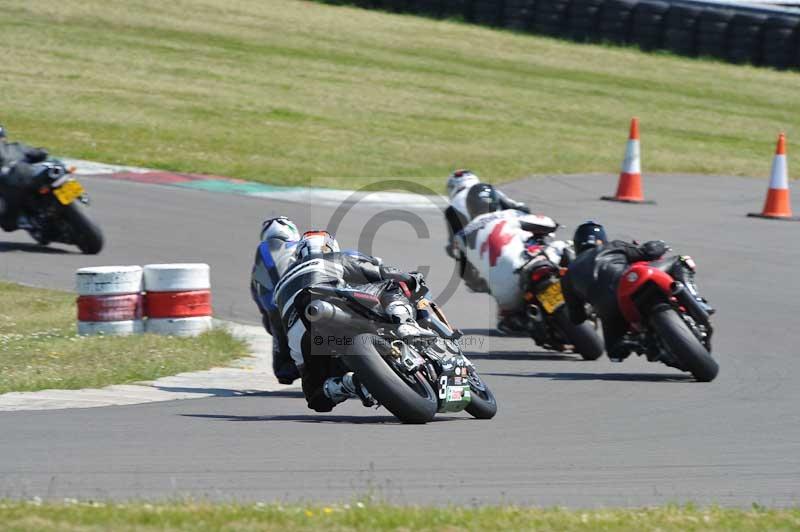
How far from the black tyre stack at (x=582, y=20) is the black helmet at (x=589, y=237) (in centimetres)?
2152

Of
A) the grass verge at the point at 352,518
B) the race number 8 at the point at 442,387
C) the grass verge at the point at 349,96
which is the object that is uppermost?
the grass verge at the point at 352,518

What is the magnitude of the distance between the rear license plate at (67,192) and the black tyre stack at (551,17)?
19.6 m

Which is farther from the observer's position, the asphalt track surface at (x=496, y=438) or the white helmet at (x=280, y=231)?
the white helmet at (x=280, y=231)

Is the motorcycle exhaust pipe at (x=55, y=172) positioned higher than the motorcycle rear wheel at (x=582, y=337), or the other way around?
the motorcycle exhaust pipe at (x=55, y=172)

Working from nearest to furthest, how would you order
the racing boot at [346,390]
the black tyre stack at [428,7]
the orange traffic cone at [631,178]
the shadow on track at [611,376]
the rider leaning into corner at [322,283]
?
the racing boot at [346,390], the rider leaning into corner at [322,283], the shadow on track at [611,376], the orange traffic cone at [631,178], the black tyre stack at [428,7]

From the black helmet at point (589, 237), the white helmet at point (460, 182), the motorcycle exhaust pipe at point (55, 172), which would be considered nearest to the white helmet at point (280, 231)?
the black helmet at point (589, 237)

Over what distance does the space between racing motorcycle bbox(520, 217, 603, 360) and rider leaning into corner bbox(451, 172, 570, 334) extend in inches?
2.2

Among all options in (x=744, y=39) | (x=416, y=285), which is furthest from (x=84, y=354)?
(x=744, y=39)

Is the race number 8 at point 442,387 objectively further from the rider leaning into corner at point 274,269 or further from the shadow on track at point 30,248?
the shadow on track at point 30,248

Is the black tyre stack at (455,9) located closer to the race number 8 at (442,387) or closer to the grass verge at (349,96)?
the grass verge at (349,96)

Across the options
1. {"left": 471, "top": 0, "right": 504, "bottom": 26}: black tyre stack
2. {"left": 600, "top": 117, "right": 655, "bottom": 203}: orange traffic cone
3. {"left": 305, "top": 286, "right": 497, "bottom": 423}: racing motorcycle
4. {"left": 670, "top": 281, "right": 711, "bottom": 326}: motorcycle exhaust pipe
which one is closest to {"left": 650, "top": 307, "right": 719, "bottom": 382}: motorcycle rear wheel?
{"left": 670, "top": 281, "right": 711, "bottom": 326}: motorcycle exhaust pipe

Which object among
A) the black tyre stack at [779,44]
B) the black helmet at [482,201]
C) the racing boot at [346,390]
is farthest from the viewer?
the black tyre stack at [779,44]

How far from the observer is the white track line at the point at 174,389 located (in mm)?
8391

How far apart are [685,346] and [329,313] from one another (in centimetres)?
271
